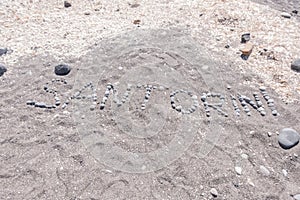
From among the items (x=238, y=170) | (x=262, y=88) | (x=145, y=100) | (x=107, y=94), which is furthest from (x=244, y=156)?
(x=107, y=94)

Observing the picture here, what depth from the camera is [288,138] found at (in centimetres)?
354

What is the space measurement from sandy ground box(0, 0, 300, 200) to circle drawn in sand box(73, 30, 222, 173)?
0.05m

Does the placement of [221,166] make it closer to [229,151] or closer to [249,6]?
[229,151]

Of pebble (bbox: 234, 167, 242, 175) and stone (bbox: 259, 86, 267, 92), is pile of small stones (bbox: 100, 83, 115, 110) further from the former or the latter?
stone (bbox: 259, 86, 267, 92)

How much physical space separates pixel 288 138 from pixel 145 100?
5.13 ft

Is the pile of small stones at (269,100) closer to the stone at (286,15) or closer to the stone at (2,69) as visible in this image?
the stone at (286,15)

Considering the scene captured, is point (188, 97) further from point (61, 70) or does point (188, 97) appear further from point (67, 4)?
point (67, 4)

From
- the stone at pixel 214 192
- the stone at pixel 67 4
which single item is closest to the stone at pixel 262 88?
the stone at pixel 214 192

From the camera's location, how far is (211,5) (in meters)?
5.66

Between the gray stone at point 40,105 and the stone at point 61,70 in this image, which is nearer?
the gray stone at point 40,105

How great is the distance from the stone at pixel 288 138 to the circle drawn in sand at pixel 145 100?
628mm

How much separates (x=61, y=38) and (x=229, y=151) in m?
2.92

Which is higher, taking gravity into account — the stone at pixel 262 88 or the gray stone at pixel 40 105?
the stone at pixel 262 88

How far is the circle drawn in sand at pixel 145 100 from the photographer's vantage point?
136 inches
